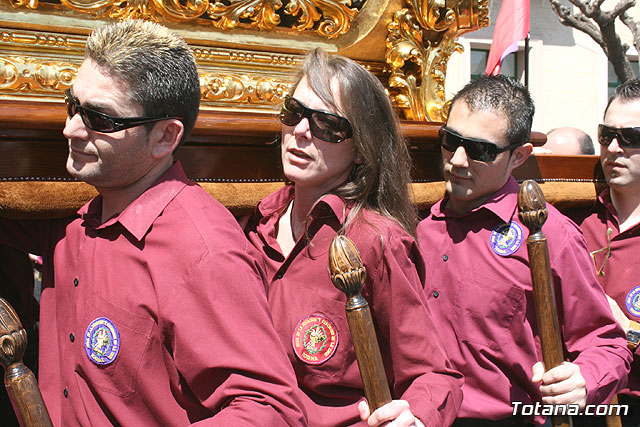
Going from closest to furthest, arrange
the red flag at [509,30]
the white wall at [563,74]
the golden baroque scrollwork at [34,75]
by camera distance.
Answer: the golden baroque scrollwork at [34,75]
the red flag at [509,30]
the white wall at [563,74]

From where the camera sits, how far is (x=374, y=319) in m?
1.88

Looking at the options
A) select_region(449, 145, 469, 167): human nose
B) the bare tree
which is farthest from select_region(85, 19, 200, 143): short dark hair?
the bare tree

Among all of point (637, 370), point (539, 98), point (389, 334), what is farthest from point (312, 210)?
point (539, 98)

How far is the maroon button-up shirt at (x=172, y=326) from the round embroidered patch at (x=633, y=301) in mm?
1713

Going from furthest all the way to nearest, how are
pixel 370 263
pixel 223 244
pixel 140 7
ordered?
pixel 140 7
pixel 370 263
pixel 223 244

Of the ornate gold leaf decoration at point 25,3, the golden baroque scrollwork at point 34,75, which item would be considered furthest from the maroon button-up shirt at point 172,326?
the ornate gold leaf decoration at point 25,3

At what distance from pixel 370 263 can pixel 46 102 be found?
104 cm

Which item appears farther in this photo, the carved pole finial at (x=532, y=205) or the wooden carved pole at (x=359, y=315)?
the carved pole finial at (x=532, y=205)

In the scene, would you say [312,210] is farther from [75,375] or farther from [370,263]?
[75,375]

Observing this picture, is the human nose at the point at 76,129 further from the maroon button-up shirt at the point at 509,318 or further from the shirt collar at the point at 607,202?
the shirt collar at the point at 607,202

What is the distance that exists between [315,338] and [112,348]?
1.78 ft

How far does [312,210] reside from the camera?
6.44 feet

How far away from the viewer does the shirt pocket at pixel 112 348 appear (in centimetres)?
151

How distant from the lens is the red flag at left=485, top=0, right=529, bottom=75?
144 inches
